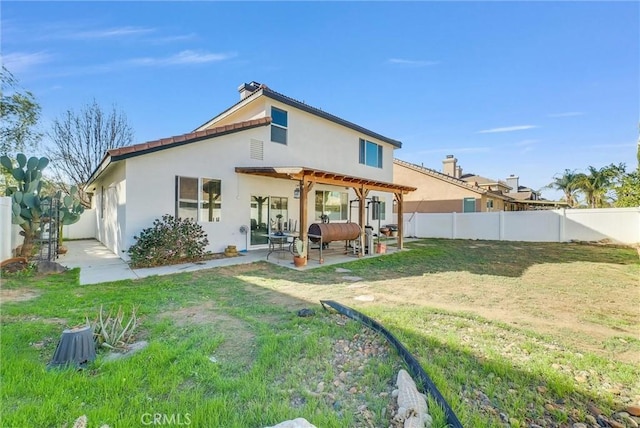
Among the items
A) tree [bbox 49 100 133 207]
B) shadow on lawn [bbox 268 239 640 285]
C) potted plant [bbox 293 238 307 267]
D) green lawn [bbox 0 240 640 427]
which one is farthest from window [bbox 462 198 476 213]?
tree [bbox 49 100 133 207]

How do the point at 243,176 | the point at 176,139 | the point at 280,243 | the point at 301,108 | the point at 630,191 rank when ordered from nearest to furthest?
the point at 176,139 → the point at 243,176 → the point at 280,243 → the point at 301,108 → the point at 630,191

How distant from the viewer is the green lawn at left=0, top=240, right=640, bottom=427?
233cm

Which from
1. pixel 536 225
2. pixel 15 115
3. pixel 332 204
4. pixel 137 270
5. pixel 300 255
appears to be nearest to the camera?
pixel 137 270

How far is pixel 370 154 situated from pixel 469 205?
10462mm

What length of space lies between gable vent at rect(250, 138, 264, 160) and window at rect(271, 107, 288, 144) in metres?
0.71

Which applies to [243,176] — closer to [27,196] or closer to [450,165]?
[27,196]

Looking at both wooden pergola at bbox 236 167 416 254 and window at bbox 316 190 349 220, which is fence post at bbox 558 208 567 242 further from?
window at bbox 316 190 349 220

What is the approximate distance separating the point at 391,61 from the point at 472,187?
13284mm

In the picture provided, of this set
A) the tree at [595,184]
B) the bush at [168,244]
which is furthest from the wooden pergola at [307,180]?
the tree at [595,184]

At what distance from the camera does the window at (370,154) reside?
52.6 feet

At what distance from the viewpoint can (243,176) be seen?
10.8 meters

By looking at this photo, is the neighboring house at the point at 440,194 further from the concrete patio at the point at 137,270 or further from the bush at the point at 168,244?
the bush at the point at 168,244

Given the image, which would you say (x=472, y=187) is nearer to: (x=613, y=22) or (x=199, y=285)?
(x=613, y=22)

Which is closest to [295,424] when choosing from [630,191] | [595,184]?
[630,191]
